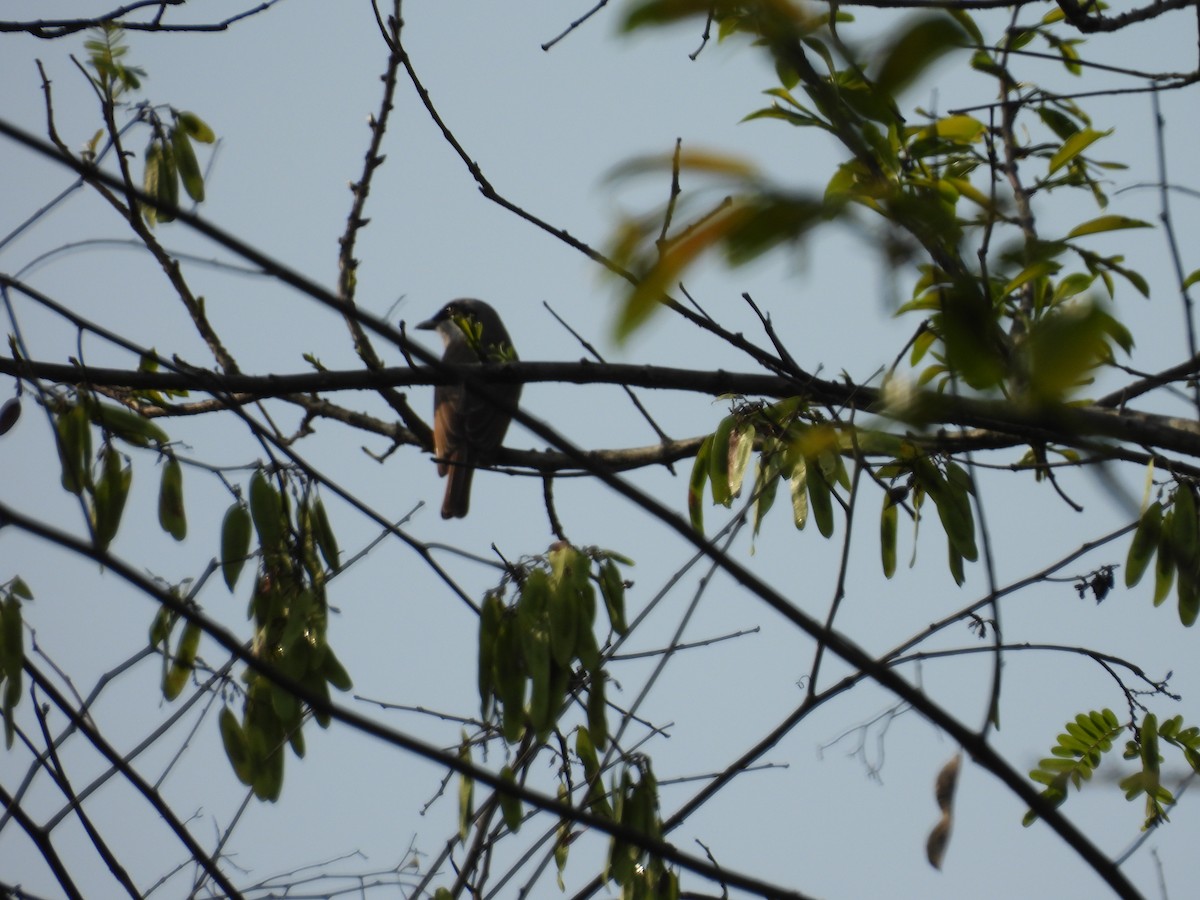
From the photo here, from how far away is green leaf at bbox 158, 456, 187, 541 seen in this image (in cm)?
322

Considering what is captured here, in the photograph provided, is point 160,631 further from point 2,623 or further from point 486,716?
point 486,716

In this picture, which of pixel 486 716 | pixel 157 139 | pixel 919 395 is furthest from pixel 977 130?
pixel 157 139

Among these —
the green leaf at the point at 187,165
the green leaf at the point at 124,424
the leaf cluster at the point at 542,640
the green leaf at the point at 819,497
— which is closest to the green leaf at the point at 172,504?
the green leaf at the point at 124,424

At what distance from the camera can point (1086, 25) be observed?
10.0 feet

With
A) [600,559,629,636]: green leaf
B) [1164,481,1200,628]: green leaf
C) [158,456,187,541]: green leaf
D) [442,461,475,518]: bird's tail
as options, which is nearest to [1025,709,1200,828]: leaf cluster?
[1164,481,1200,628]: green leaf

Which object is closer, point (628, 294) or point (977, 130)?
point (628, 294)

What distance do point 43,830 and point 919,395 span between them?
2.06 meters

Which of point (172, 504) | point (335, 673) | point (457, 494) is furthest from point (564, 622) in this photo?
point (457, 494)

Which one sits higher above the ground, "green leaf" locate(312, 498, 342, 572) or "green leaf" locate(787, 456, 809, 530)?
"green leaf" locate(787, 456, 809, 530)

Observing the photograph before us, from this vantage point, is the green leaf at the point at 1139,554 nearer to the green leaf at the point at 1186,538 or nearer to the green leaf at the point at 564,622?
the green leaf at the point at 1186,538

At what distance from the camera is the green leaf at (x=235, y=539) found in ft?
10.0

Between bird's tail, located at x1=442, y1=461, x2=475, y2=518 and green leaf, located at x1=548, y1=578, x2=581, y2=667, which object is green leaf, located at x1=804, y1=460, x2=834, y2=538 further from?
bird's tail, located at x1=442, y1=461, x2=475, y2=518

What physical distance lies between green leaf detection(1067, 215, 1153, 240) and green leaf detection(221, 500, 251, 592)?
2.20m

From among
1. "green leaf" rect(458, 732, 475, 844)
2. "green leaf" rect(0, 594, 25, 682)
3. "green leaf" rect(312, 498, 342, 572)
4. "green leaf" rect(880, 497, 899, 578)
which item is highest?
"green leaf" rect(880, 497, 899, 578)
